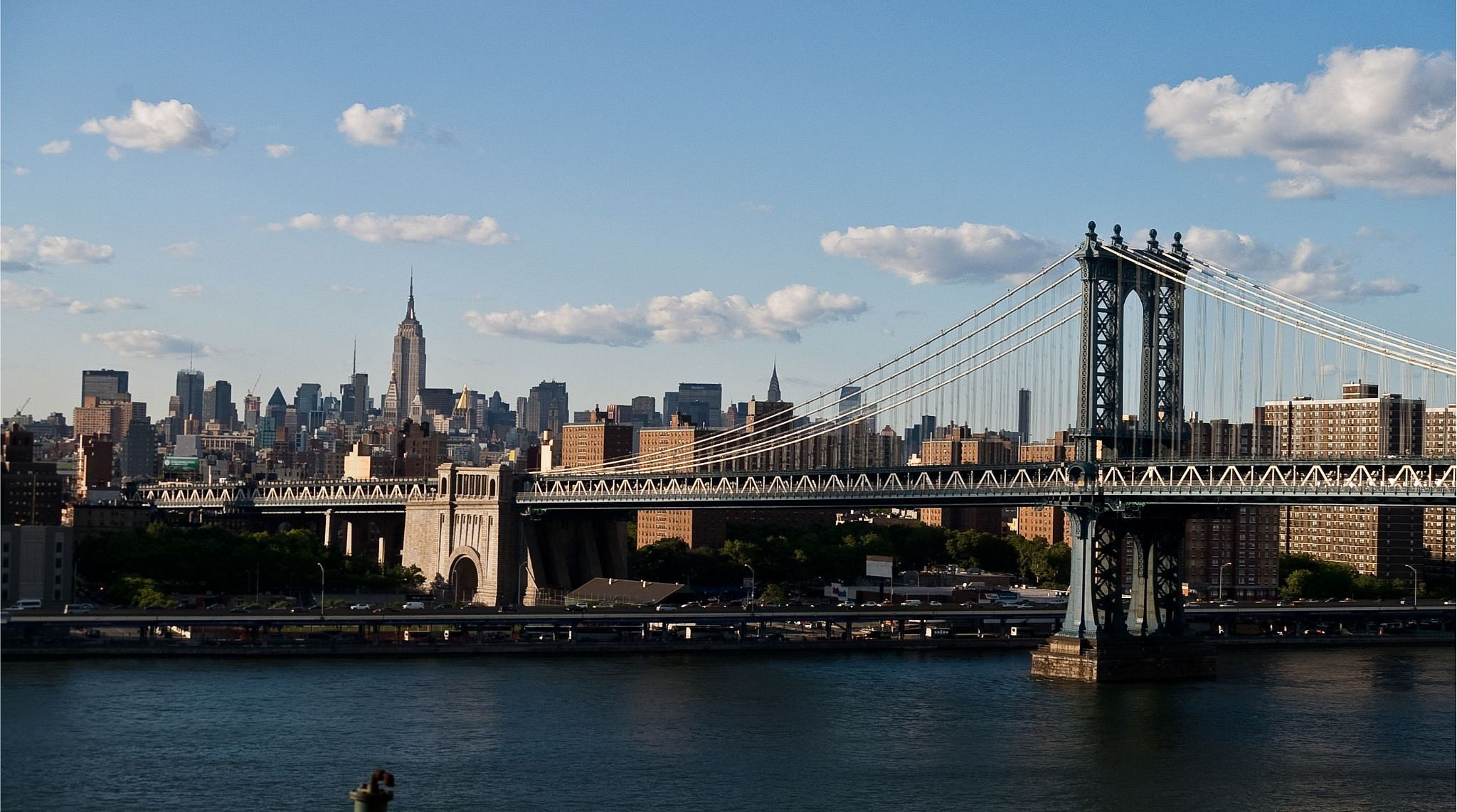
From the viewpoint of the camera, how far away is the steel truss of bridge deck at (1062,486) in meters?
49.4

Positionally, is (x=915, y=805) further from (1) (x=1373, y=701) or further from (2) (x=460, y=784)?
(1) (x=1373, y=701)

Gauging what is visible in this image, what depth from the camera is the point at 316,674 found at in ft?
180

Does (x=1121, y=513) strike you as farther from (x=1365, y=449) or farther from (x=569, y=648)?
(x=1365, y=449)

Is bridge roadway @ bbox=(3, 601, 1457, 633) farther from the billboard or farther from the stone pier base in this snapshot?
the billboard

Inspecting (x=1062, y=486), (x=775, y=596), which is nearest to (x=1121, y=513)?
(x=1062, y=486)

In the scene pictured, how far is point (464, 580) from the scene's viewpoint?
281 ft

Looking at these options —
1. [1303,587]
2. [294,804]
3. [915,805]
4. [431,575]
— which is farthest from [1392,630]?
[294,804]

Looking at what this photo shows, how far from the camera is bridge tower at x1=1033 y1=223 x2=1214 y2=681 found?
183ft

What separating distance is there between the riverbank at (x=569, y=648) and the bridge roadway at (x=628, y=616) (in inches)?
45.9

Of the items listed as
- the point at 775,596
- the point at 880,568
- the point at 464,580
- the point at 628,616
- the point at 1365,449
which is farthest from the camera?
the point at 1365,449

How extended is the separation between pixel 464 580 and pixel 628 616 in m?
20.9

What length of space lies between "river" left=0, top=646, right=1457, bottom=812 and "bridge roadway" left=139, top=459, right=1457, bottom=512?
531cm

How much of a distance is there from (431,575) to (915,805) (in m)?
52.0

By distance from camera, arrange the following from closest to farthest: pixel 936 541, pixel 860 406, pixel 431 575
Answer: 1. pixel 860 406
2. pixel 431 575
3. pixel 936 541
